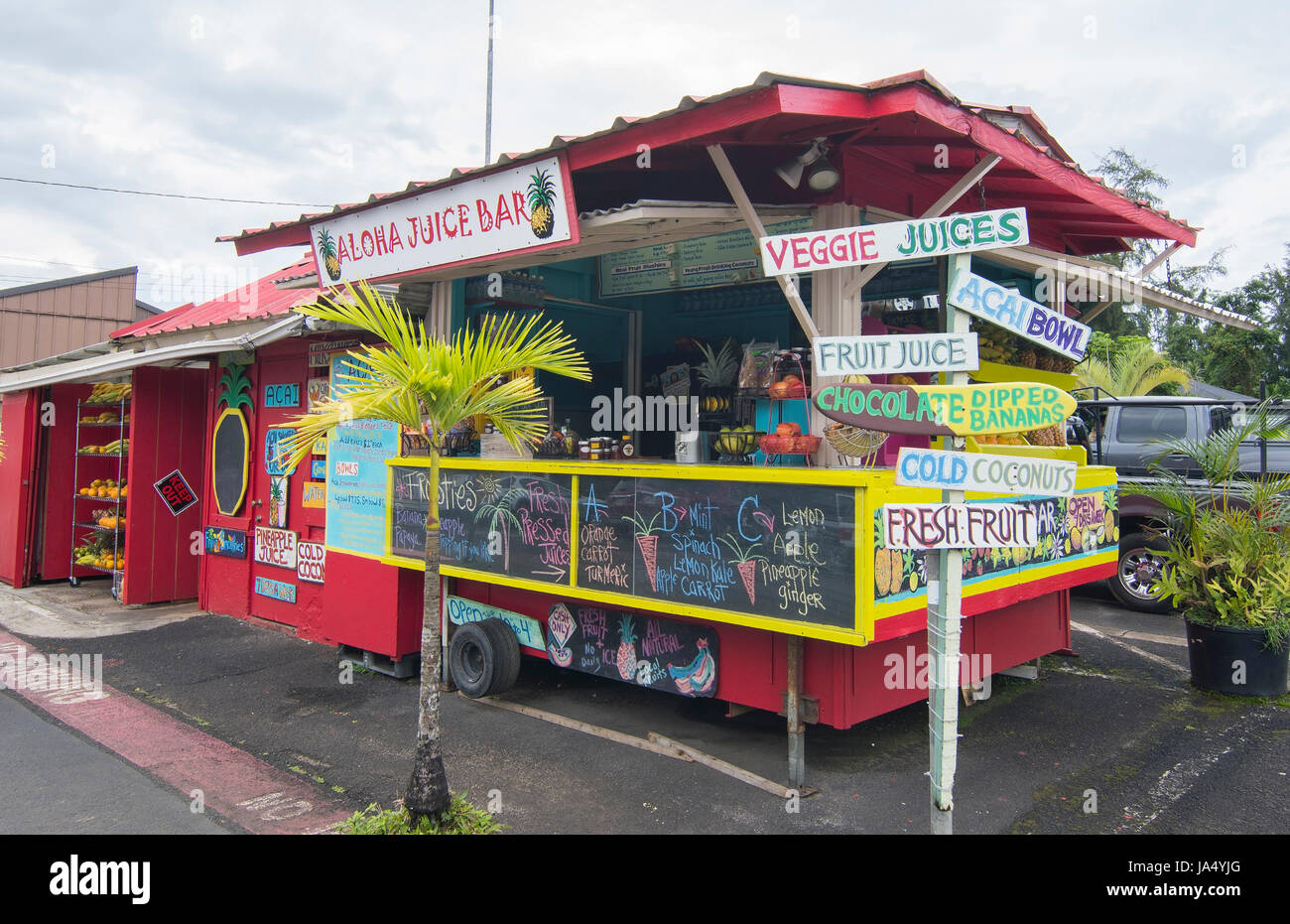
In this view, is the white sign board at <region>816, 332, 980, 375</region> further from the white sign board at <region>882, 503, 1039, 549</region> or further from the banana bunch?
the banana bunch

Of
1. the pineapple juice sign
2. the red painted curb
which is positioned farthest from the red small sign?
the pineapple juice sign

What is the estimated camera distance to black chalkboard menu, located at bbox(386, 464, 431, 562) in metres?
6.34

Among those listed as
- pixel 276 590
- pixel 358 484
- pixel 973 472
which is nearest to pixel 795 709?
pixel 973 472

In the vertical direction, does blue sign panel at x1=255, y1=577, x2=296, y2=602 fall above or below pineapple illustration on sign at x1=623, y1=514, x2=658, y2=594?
below

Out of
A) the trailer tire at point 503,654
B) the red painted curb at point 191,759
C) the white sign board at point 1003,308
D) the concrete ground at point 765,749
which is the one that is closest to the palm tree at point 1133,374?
the concrete ground at point 765,749

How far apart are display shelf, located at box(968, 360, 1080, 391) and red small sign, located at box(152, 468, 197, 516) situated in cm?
826

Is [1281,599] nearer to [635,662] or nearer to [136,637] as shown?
[635,662]

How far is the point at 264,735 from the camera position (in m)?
5.68

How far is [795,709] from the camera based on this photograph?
15.0 ft

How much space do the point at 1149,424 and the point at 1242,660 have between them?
3.98 m

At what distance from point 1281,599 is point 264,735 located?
22.4 feet

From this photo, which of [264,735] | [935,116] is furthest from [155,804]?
[935,116]

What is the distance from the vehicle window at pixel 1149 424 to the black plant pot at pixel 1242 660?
3.56 metres

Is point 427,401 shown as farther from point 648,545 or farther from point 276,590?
point 276,590
